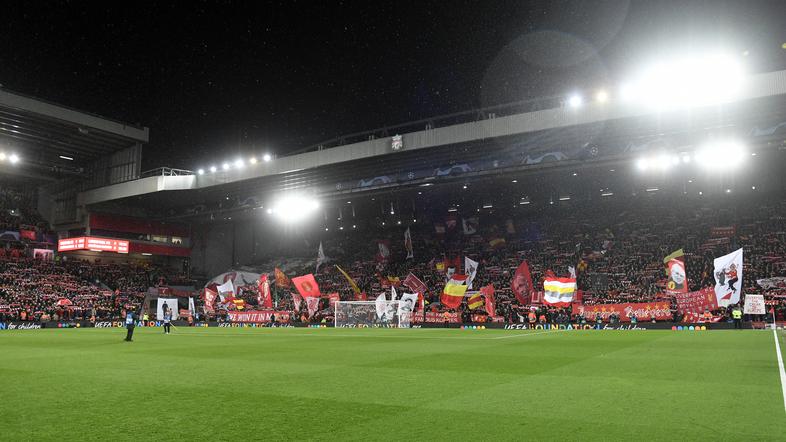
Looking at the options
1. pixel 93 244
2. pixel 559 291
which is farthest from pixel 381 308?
pixel 93 244

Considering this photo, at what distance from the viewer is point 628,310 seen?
115 ft

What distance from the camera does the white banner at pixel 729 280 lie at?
30.9 m

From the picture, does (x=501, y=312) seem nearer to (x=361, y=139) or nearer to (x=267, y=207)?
(x=361, y=139)

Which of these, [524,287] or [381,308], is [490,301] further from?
[381,308]

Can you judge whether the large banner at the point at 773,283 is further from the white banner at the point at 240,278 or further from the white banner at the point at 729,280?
the white banner at the point at 240,278

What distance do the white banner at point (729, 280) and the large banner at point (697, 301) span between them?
1.12 ft

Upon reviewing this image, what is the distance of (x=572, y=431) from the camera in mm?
6223

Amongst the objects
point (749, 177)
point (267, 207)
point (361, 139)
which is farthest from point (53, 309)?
point (749, 177)

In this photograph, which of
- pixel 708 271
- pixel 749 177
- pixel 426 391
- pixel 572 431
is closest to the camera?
pixel 572 431

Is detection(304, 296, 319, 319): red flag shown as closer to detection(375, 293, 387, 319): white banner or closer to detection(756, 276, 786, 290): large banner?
detection(375, 293, 387, 319): white banner

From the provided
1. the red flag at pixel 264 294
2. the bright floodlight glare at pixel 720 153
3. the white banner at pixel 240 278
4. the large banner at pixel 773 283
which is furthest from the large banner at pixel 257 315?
the large banner at pixel 773 283

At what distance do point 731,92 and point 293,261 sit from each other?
4599 cm

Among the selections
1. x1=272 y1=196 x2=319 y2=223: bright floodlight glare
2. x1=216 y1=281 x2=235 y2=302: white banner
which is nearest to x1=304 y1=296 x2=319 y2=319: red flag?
x1=216 y1=281 x2=235 y2=302: white banner

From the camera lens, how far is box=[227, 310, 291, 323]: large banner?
157ft
